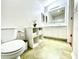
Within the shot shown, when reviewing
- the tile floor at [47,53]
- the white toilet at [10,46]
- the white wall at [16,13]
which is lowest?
the tile floor at [47,53]

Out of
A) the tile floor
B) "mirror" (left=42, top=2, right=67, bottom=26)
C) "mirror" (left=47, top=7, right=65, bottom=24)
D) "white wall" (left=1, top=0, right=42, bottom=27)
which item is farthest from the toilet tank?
"mirror" (left=47, top=7, right=65, bottom=24)

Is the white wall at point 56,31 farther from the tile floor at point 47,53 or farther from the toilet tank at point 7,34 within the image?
the toilet tank at point 7,34

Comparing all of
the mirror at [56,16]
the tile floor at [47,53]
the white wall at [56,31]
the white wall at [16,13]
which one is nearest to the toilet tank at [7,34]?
the white wall at [16,13]

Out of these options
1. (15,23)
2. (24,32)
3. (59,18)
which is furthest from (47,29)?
(15,23)

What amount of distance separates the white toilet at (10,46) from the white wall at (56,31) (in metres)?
2.35

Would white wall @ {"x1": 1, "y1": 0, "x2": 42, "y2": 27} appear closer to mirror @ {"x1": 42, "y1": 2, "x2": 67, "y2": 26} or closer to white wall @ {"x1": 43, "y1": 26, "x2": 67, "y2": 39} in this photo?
white wall @ {"x1": 43, "y1": 26, "x2": 67, "y2": 39}

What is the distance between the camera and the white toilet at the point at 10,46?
3.62 feet

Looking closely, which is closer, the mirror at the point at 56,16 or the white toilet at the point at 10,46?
the white toilet at the point at 10,46

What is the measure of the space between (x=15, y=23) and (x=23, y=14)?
20.9 inches

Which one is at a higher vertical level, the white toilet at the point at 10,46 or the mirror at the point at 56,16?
the mirror at the point at 56,16

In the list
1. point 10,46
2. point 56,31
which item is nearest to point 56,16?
point 56,31

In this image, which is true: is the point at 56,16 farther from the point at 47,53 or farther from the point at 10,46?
the point at 10,46

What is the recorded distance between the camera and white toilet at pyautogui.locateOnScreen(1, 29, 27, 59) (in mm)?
1102

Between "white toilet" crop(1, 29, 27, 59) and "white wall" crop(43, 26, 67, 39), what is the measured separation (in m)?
2.35
